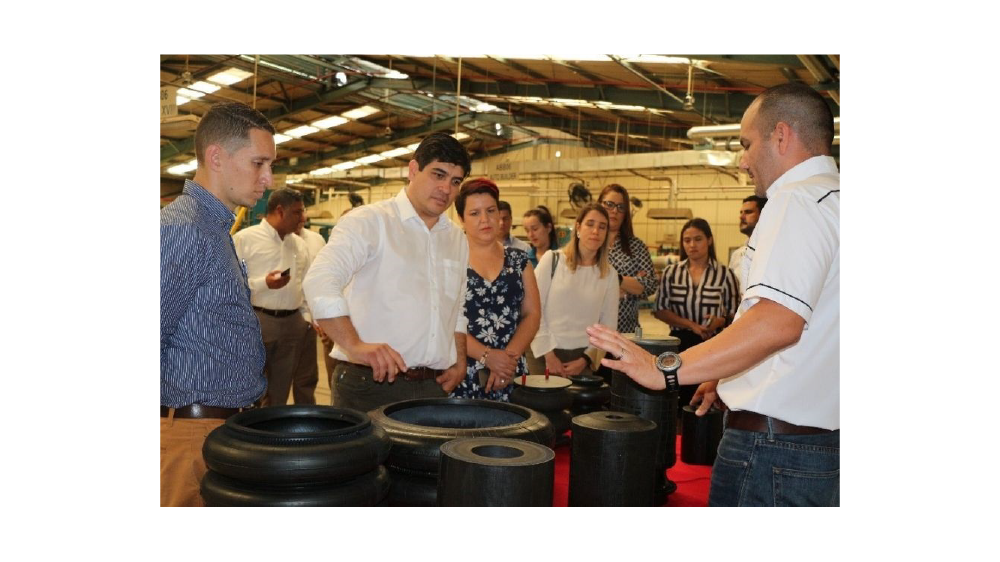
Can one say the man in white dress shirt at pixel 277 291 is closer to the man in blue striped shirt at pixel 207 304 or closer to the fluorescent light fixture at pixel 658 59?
the man in blue striped shirt at pixel 207 304

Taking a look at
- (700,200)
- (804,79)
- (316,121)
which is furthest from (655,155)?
(700,200)

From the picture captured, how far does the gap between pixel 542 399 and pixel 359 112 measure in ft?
34.1

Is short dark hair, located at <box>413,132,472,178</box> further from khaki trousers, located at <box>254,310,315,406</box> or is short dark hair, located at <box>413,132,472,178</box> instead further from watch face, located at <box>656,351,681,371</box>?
khaki trousers, located at <box>254,310,315,406</box>

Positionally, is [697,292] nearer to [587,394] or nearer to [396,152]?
[587,394]

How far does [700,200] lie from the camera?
18.8 metres

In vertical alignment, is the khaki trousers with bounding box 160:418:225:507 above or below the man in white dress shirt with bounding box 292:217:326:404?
above

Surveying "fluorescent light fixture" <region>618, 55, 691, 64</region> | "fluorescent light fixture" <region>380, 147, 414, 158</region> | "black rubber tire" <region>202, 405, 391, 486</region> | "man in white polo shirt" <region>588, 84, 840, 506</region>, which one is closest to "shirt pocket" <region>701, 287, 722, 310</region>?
"man in white polo shirt" <region>588, 84, 840, 506</region>

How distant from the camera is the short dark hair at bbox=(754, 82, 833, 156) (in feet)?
4.76

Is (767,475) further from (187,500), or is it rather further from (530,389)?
(187,500)

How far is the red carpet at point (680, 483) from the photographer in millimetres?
1929

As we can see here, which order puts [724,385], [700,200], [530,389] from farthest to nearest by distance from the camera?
[700,200] < [530,389] < [724,385]

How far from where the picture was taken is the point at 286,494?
1.28 m

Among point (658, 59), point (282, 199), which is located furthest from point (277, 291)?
point (658, 59)
